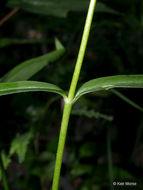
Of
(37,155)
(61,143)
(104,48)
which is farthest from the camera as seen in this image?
(104,48)

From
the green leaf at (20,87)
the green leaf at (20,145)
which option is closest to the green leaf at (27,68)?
the green leaf at (20,87)

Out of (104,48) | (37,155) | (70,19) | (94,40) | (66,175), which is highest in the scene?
(70,19)

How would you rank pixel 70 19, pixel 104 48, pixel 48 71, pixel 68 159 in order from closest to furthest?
pixel 68 159 < pixel 48 71 < pixel 104 48 < pixel 70 19

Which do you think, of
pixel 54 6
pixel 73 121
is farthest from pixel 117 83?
pixel 73 121

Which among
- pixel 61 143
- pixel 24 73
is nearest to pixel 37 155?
pixel 24 73

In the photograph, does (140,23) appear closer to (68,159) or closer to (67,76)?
(67,76)

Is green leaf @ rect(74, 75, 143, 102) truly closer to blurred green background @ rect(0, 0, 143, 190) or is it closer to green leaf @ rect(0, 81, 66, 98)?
green leaf @ rect(0, 81, 66, 98)

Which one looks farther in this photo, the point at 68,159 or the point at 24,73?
the point at 68,159
